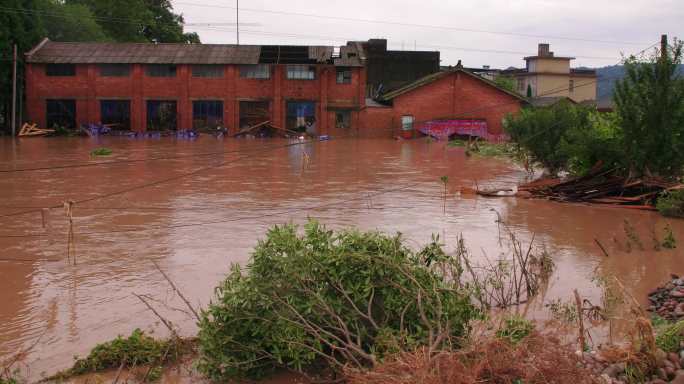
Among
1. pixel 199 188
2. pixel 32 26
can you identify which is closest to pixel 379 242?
pixel 199 188

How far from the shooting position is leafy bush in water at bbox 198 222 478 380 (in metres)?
6.10

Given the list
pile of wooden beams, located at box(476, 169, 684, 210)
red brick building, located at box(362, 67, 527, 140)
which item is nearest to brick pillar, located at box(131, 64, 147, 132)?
red brick building, located at box(362, 67, 527, 140)

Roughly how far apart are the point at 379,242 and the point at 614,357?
2.24m

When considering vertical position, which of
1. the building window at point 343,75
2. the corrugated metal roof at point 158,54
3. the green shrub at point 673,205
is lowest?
the green shrub at point 673,205

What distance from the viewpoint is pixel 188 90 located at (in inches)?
1702

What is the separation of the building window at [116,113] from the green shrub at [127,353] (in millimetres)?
39109

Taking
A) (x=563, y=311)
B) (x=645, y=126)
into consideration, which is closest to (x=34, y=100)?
(x=645, y=126)

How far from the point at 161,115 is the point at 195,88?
111 inches

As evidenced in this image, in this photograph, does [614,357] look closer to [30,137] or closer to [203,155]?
[203,155]

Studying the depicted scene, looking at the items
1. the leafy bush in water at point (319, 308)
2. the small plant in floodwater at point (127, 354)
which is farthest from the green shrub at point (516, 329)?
the small plant in floodwater at point (127, 354)

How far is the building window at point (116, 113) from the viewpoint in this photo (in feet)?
143

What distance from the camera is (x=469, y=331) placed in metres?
6.50

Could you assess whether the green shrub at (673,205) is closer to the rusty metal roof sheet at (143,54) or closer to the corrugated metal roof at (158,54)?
the corrugated metal roof at (158,54)

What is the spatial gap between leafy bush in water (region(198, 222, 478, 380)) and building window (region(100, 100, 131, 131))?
39.7 meters
